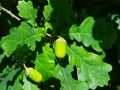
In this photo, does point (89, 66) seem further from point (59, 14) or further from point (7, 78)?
point (7, 78)

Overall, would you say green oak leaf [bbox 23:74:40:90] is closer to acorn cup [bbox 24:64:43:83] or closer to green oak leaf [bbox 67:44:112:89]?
acorn cup [bbox 24:64:43:83]

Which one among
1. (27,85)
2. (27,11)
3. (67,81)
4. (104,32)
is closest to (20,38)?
(27,11)

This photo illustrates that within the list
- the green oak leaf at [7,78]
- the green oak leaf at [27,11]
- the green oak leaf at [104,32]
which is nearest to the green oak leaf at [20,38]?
the green oak leaf at [27,11]

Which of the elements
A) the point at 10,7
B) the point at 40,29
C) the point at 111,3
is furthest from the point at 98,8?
the point at 40,29

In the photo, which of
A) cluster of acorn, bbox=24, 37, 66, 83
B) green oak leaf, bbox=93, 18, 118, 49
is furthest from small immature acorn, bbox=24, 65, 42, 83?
green oak leaf, bbox=93, 18, 118, 49

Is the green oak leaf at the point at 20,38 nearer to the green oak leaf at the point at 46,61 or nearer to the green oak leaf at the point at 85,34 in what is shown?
the green oak leaf at the point at 46,61

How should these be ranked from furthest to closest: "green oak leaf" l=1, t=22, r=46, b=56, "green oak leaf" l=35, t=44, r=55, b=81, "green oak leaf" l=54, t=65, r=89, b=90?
A: "green oak leaf" l=54, t=65, r=89, b=90, "green oak leaf" l=35, t=44, r=55, b=81, "green oak leaf" l=1, t=22, r=46, b=56
